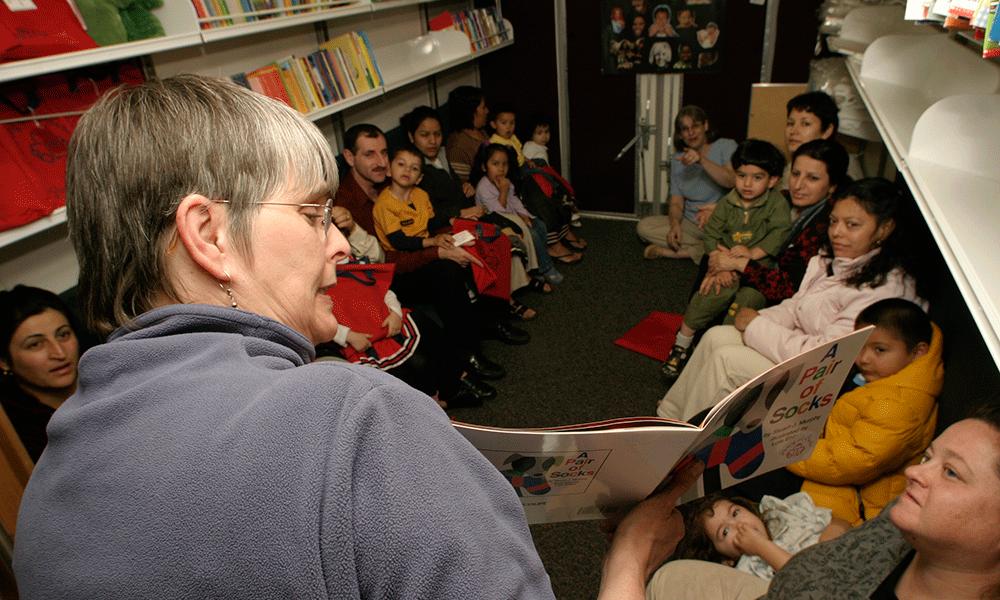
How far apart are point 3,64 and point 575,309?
280 cm

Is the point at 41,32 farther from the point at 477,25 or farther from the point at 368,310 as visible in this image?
the point at 477,25

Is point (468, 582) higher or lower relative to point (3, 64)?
lower

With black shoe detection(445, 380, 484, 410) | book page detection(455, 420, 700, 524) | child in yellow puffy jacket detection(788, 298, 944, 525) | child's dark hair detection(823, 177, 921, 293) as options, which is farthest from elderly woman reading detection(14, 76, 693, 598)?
black shoe detection(445, 380, 484, 410)

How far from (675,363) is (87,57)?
8.41ft

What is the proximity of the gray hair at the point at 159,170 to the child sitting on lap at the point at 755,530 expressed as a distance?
145 cm

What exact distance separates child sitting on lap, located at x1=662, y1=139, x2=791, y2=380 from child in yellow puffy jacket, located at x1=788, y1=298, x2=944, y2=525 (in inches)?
43.4

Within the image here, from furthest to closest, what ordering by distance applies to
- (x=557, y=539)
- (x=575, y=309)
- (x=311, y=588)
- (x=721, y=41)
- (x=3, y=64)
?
(x=721, y=41) < (x=575, y=309) < (x=557, y=539) < (x=3, y=64) < (x=311, y=588)

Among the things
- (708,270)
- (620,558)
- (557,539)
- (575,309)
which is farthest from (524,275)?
(620,558)

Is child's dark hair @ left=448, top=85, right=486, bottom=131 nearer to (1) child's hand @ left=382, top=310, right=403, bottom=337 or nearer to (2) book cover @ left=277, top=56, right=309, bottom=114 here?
(2) book cover @ left=277, top=56, right=309, bottom=114

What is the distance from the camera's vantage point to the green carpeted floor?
2090 millimetres

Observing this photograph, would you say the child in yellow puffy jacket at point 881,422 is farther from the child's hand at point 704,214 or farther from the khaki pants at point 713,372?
the child's hand at point 704,214

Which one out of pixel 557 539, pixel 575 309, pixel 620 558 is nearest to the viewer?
pixel 620 558

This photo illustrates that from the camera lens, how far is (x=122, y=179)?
0.58 metres

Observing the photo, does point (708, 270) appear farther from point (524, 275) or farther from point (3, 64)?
point (3, 64)
